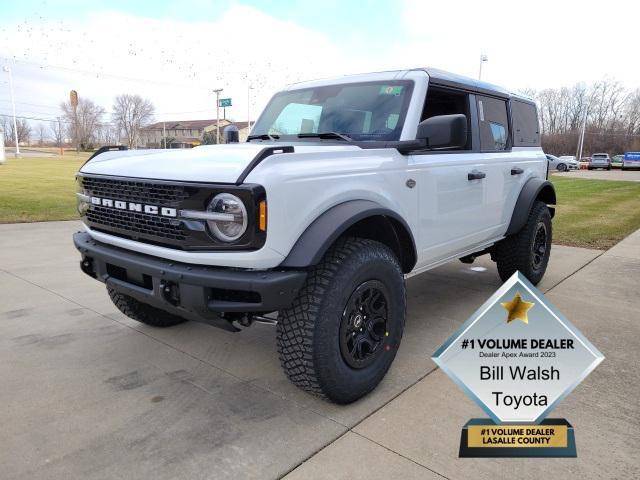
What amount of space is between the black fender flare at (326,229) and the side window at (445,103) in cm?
127

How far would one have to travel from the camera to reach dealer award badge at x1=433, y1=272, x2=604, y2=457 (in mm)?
2062

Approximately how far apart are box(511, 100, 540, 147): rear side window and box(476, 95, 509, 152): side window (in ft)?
0.70

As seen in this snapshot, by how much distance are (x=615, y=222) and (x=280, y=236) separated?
10184 millimetres

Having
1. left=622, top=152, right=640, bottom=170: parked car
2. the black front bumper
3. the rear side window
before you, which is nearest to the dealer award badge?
the black front bumper

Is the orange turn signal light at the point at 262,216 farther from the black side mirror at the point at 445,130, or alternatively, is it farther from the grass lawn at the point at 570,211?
the grass lawn at the point at 570,211

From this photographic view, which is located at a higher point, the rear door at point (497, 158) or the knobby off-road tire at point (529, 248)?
the rear door at point (497, 158)

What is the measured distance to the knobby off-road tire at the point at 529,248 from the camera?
4762 mm

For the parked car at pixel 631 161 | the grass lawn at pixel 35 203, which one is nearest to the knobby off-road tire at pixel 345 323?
the grass lawn at pixel 35 203

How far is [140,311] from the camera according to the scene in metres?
3.66

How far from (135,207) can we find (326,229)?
1.07 m

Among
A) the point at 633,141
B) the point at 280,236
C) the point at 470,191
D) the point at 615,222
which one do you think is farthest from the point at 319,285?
the point at 633,141

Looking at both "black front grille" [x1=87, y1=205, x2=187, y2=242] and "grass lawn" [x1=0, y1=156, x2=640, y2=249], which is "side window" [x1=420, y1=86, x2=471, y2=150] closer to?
"black front grille" [x1=87, y1=205, x2=187, y2=242]

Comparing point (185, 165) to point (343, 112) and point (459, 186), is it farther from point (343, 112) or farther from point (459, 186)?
point (459, 186)

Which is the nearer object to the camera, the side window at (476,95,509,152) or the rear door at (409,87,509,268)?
the rear door at (409,87,509,268)
